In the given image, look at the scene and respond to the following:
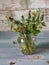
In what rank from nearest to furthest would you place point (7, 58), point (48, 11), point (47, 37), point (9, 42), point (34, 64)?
point (34, 64) < point (7, 58) < point (9, 42) < point (47, 37) < point (48, 11)

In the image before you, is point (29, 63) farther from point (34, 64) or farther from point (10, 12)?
point (10, 12)

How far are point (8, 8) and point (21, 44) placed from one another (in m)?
0.72

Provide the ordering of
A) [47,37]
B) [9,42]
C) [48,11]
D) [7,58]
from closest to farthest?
[7,58], [9,42], [47,37], [48,11]

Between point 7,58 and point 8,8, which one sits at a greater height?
point 8,8

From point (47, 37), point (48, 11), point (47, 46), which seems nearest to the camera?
point (47, 46)

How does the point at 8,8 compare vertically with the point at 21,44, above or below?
above

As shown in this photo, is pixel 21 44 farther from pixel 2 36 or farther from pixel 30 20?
pixel 2 36

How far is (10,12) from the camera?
2.15 metres

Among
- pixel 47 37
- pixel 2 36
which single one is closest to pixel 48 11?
pixel 47 37

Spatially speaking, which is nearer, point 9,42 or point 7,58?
point 7,58

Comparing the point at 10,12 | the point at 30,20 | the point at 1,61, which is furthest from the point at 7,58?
the point at 10,12

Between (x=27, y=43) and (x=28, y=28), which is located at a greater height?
(x=28, y=28)

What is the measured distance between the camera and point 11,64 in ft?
4.45

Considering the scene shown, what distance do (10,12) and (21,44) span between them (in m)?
0.70
